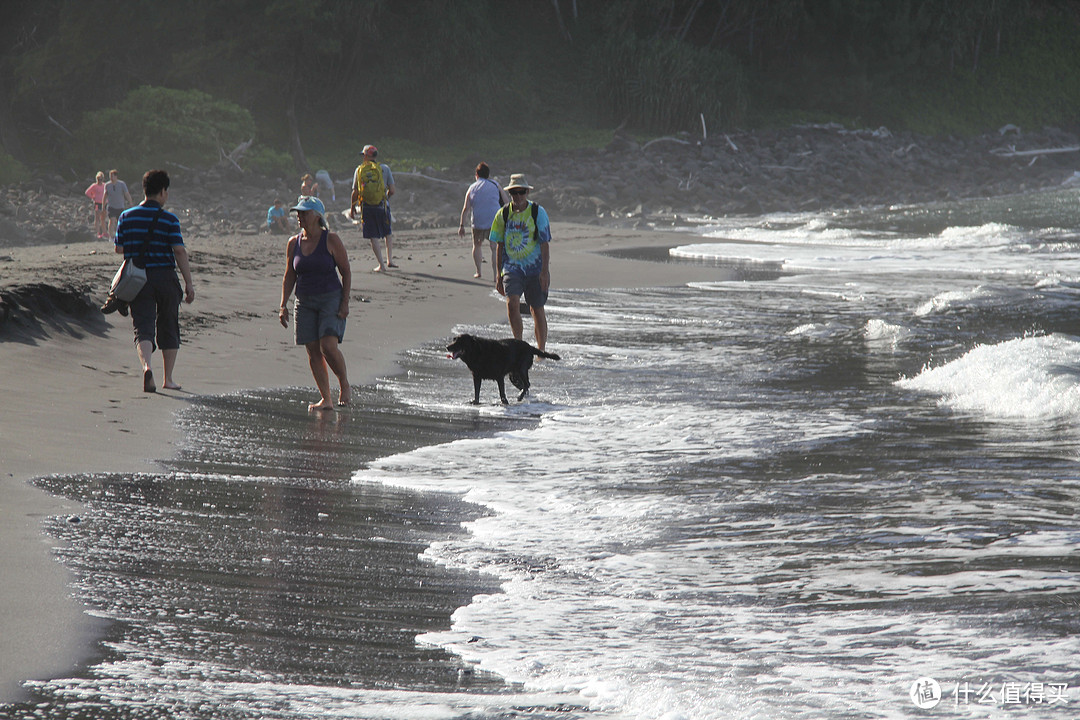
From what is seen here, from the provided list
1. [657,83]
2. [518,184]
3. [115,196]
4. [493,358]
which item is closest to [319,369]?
[493,358]

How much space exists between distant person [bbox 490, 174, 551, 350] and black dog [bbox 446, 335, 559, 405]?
1248mm

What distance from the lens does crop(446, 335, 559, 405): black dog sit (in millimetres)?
8922

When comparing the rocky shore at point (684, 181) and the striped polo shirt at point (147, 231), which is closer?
the striped polo shirt at point (147, 231)

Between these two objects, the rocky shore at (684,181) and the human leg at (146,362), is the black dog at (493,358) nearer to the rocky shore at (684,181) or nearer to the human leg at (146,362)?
the human leg at (146,362)

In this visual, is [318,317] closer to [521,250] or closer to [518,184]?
[521,250]

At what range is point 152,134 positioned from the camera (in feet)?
116

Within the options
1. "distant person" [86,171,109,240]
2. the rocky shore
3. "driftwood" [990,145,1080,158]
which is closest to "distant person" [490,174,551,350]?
"distant person" [86,171,109,240]

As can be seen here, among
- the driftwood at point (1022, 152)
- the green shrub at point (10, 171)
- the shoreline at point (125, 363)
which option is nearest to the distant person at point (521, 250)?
the shoreline at point (125, 363)

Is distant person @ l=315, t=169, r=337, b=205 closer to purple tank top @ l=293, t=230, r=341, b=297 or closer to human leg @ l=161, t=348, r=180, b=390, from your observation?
human leg @ l=161, t=348, r=180, b=390

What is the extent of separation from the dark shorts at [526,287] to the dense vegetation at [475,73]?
27.5 metres

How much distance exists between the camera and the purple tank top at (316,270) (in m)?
8.25

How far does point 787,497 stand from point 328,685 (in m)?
3.16

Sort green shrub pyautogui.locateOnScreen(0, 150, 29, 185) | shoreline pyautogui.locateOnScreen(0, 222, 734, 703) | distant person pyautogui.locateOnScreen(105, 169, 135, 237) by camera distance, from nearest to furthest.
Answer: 1. shoreline pyautogui.locateOnScreen(0, 222, 734, 703)
2. distant person pyautogui.locateOnScreen(105, 169, 135, 237)
3. green shrub pyautogui.locateOnScreen(0, 150, 29, 185)

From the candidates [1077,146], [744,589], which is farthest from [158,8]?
[1077,146]
